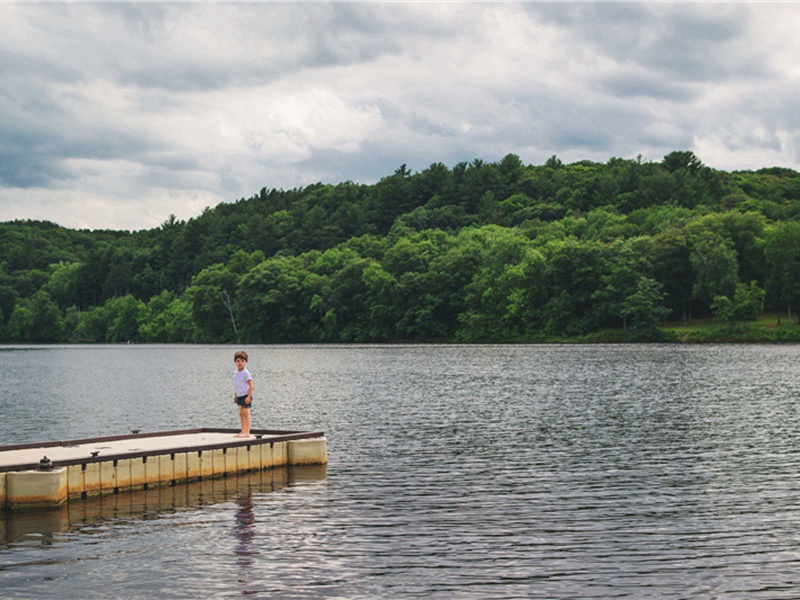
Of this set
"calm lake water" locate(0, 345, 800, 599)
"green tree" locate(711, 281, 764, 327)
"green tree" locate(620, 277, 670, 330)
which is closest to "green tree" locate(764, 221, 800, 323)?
"green tree" locate(711, 281, 764, 327)

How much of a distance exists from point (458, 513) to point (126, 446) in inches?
450

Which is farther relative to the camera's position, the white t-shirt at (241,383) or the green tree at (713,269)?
the green tree at (713,269)

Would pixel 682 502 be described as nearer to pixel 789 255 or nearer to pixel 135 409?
pixel 135 409

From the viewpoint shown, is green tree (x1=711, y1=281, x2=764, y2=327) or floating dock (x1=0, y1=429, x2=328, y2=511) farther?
green tree (x1=711, y1=281, x2=764, y2=327)

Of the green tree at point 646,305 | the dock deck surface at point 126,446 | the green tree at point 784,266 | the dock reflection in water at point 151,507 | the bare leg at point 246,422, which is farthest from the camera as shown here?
the green tree at point 646,305

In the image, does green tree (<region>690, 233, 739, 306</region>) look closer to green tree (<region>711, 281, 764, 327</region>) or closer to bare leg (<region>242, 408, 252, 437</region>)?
green tree (<region>711, 281, 764, 327</region>)

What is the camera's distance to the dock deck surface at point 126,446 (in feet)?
80.0

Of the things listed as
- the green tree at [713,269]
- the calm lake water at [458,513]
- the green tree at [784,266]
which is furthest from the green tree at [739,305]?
the calm lake water at [458,513]

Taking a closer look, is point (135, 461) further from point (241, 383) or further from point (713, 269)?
point (713, 269)

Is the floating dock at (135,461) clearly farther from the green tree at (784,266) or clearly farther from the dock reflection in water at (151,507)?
the green tree at (784,266)

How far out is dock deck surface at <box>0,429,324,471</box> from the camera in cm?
2439

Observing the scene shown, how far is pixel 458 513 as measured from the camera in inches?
874

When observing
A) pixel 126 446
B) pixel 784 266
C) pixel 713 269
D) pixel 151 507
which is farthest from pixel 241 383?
pixel 784 266

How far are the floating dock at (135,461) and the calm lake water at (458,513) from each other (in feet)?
1.82
